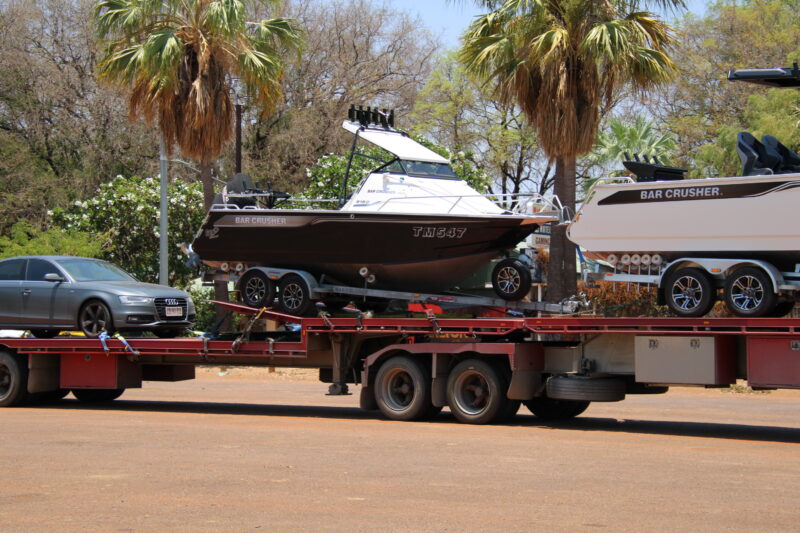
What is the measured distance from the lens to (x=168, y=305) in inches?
643

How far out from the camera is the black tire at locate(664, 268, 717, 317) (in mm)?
12102

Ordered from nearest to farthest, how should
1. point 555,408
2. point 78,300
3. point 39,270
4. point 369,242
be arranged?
→ point 555,408
point 369,242
point 78,300
point 39,270

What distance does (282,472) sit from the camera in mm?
9375

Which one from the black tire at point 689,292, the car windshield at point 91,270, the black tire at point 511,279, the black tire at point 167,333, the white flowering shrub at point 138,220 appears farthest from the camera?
the white flowering shrub at point 138,220

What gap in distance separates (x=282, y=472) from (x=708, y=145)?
78.0ft

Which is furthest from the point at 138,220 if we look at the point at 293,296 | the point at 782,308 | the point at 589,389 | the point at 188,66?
the point at 782,308

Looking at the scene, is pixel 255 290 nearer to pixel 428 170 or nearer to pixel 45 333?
pixel 428 170

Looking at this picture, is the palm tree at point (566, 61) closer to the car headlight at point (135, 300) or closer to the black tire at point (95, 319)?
the car headlight at point (135, 300)

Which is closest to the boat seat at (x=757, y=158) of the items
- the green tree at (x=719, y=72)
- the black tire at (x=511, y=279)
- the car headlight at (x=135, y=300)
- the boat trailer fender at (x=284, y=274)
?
the black tire at (x=511, y=279)

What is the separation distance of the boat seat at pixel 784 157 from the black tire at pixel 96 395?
11.2 m

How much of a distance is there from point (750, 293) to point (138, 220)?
2240 centimetres

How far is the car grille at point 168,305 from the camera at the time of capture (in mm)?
16212

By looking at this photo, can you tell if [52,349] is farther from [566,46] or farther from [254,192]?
[566,46]

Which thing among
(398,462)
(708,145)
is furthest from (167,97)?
(708,145)
